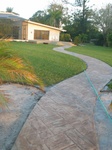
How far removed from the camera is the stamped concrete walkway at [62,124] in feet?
9.56

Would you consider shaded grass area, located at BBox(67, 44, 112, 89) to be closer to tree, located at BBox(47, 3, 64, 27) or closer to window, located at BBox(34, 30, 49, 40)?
window, located at BBox(34, 30, 49, 40)

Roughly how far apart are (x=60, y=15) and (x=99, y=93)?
41.3 meters

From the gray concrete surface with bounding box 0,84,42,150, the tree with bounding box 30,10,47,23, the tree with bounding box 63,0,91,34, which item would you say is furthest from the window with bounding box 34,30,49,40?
the gray concrete surface with bounding box 0,84,42,150

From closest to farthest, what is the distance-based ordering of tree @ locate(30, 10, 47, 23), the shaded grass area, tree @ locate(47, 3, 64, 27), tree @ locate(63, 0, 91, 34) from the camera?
1. the shaded grass area
2. tree @ locate(63, 0, 91, 34)
3. tree @ locate(47, 3, 64, 27)
4. tree @ locate(30, 10, 47, 23)

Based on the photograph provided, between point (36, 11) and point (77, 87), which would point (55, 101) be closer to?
point (77, 87)

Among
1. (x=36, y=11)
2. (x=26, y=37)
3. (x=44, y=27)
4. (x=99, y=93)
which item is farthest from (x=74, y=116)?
(x=36, y=11)

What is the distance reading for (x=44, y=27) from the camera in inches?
1281

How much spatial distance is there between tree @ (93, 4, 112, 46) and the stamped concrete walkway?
31.3 m

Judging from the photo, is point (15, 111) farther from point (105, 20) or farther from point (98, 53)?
point (105, 20)

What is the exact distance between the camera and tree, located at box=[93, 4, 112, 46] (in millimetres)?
34750

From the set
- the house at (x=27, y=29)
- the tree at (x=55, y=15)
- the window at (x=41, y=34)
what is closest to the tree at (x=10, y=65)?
the house at (x=27, y=29)

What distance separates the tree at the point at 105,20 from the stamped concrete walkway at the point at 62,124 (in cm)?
3128

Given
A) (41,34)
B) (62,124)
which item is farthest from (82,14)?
(62,124)

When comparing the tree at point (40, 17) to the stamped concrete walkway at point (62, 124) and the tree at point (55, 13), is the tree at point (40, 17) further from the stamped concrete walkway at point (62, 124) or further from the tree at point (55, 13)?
the stamped concrete walkway at point (62, 124)
